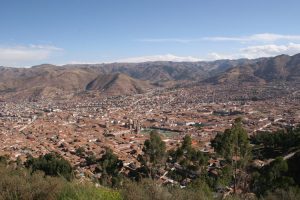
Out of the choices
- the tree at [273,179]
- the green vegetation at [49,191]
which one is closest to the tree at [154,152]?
the tree at [273,179]

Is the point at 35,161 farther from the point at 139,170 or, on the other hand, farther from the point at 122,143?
the point at 122,143

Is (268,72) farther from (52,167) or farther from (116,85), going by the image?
(52,167)

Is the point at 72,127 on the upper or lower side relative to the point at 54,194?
lower

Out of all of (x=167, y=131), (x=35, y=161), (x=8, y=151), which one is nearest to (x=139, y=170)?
(x=35, y=161)

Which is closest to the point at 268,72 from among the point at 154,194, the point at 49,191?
the point at 154,194

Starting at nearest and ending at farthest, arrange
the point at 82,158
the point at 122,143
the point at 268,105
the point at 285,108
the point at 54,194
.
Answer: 1. the point at 54,194
2. the point at 82,158
3. the point at 122,143
4. the point at 285,108
5. the point at 268,105

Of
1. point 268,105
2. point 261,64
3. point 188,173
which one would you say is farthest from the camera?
point 261,64

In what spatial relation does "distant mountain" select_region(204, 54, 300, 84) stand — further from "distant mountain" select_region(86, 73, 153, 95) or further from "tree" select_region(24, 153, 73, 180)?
"tree" select_region(24, 153, 73, 180)

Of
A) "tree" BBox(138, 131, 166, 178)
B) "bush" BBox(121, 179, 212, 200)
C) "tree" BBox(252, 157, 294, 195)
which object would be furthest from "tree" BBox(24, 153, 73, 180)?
"bush" BBox(121, 179, 212, 200)
